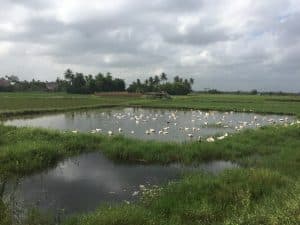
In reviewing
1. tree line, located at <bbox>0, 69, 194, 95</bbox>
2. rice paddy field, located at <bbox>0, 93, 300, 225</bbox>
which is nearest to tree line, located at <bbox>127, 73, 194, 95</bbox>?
tree line, located at <bbox>0, 69, 194, 95</bbox>

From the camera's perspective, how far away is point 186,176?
1368 cm

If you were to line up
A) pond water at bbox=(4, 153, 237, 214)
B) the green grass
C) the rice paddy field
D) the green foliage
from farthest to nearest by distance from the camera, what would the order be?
the green foliage
pond water at bbox=(4, 153, 237, 214)
the rice paddy field
the green grass

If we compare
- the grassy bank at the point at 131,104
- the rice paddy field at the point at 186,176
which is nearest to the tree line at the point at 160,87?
the grassy bank at the point at 131,104

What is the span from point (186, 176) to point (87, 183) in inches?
136

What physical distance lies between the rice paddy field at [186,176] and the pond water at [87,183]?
0.39m

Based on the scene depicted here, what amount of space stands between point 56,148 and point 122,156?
2915 mm

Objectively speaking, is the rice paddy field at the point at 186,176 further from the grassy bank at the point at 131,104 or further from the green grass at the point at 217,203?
the grassy bank at the point at 131,104

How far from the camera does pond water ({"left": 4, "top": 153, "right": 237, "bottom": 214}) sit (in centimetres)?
1185

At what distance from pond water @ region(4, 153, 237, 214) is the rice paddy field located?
385 mm

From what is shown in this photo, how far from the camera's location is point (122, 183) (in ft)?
46.3

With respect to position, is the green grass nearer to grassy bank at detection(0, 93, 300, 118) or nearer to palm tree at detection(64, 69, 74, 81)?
grassy bank at detection(0, 93, 300, 118)

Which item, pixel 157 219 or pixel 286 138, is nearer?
pixel 157 219

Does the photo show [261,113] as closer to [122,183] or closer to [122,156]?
[122,156]

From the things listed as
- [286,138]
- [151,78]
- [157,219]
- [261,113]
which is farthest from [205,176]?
Answer: [151,78]
